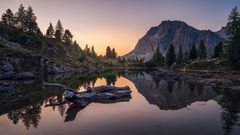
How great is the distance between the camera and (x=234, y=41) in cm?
6731

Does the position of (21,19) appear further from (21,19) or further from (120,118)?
(120,118)

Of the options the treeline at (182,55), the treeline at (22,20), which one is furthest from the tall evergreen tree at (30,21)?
the treeline at (182,55)

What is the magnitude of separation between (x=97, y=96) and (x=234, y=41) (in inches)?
2192

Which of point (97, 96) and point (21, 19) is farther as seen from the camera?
point (21, 19)

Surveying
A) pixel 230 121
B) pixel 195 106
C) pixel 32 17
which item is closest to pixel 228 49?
pixel 195 106

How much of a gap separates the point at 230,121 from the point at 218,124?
1985 millimetres

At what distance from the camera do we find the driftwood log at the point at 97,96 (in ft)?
103

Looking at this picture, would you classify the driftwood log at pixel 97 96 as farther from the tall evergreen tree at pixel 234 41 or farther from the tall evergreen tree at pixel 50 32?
the tall evergreen tree at pixel 50 32

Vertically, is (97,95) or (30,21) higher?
(30,21)

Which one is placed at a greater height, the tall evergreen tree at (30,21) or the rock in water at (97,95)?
the tall evergreen tree at (30,21)

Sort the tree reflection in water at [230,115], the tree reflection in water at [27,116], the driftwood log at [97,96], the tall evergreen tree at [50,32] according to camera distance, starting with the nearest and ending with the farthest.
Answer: the tree reflection in water at [230,115] → the tree reflection in water at [27,116] → the driftwood log at [97,96] → the tall evergreen tree at [50,32]

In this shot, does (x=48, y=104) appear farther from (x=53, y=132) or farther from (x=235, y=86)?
(x=235, y=86)

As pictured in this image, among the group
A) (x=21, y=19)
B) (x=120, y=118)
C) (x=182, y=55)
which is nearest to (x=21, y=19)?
(x=21, y=19)

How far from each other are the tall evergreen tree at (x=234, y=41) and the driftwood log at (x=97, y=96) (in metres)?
46.4
